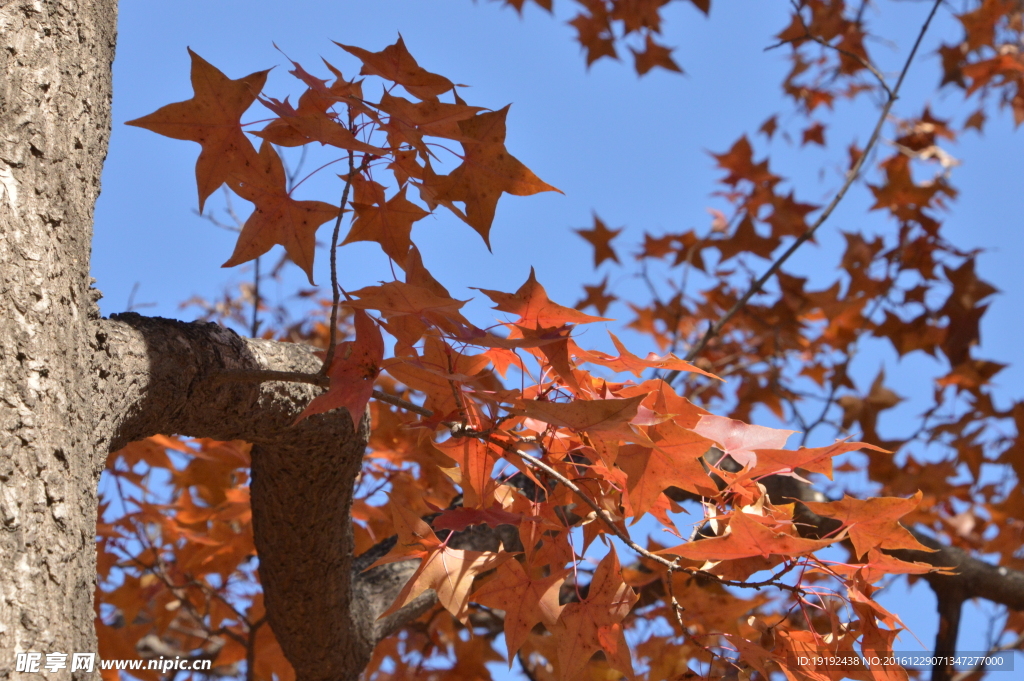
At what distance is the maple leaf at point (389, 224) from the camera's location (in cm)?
97

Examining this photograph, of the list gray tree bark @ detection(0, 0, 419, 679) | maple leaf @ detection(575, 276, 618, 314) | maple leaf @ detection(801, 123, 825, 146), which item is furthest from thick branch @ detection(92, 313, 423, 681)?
maple leaf @ detection(801, 123, 825, 146)

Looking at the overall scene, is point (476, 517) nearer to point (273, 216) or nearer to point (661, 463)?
point (661, 463)

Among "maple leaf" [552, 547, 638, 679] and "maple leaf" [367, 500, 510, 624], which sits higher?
"maple leaf" [367, 500, 510, 624]

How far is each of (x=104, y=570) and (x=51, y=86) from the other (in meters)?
1.39

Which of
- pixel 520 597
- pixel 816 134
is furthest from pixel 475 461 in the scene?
pixel 816 134

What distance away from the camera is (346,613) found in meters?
1.29

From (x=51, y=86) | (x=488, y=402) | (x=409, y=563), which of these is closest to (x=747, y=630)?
(x=409, y=563)

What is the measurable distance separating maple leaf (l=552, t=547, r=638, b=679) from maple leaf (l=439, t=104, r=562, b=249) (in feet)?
1.42

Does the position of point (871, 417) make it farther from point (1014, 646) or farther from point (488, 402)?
point (488, 402)

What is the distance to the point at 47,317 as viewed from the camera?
667 mm

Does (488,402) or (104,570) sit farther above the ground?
(104,570)

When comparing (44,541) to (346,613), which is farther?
(346,613)

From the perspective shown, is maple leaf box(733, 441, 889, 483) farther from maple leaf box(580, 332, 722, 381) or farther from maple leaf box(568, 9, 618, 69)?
maple leaf box(568, 9, 618, 69)

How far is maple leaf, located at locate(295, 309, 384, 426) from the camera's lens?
73 centimetres
